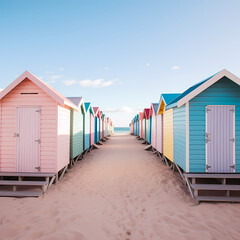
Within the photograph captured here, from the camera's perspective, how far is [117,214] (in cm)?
409

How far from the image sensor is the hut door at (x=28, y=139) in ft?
20.1

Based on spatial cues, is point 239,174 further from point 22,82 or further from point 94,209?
point 22,82

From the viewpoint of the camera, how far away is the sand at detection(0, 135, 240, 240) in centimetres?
336

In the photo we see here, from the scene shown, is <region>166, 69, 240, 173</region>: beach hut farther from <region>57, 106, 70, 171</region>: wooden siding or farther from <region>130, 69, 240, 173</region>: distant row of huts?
<region>57, 106, 70, 171</region>: wooden siding

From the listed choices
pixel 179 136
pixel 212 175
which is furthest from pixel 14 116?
pixel 212 175

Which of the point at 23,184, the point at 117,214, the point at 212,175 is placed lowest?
the point at 117,214

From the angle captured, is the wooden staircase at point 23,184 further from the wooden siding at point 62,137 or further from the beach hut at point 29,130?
the wooden siding at point 62,137

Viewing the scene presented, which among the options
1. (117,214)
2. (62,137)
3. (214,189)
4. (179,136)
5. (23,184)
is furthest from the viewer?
(62,137)

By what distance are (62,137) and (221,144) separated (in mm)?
6284

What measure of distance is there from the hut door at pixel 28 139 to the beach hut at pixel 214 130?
221 inches

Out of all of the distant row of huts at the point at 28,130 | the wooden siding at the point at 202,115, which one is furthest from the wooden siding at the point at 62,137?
the wooden siding at the point at 202,115

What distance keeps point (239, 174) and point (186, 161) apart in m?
1.89

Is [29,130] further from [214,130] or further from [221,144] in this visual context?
[221,144]

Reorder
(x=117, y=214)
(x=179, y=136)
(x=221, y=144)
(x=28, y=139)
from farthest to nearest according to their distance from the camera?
(x=179, y=136) < (x=28, y=139) < (x=221, y=144) < (x=117, y=214)
